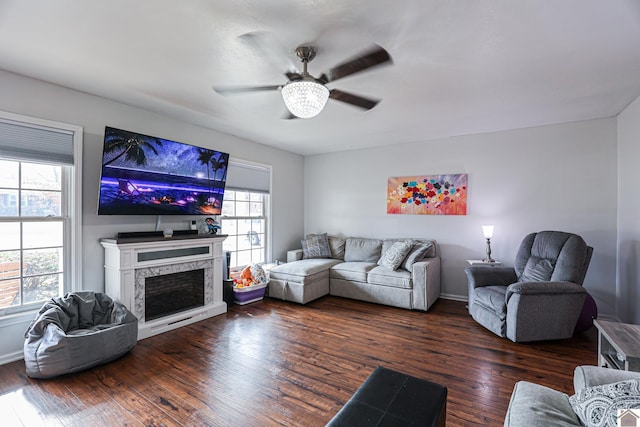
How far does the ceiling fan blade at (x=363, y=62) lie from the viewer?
5.63 ft

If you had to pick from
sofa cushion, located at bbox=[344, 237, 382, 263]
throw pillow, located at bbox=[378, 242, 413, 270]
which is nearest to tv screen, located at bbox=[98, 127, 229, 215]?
sofa cushion, located at bbox=[344, 237, 382, 263]

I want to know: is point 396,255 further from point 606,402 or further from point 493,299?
point 606,402

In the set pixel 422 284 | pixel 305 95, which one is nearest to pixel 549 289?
pixel 422 284

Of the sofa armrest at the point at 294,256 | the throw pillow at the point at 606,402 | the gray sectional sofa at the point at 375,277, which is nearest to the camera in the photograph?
the throw pillow at the point at 606,402

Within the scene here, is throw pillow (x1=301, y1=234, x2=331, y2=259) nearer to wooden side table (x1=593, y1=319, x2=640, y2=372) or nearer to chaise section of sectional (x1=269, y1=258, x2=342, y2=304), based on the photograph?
chaise section of sectional (x1=269, y1=258, x2=342, y2=304)

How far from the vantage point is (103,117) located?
3.04 meters

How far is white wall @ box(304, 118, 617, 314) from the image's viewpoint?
3.60 metres

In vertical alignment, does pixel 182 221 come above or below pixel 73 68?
below

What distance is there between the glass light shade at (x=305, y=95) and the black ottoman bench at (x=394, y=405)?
1741 millimetres

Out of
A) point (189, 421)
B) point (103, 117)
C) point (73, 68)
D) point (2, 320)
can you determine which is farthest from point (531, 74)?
point (2, 320)

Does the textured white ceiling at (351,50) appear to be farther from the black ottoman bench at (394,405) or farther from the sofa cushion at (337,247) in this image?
the sofa cushion at (337,247)

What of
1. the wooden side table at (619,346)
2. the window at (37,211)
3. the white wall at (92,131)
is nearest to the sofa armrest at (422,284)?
the wooden side table at (619,346)

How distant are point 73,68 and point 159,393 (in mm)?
2673

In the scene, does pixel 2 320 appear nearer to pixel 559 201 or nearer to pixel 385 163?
pixel 385 163
